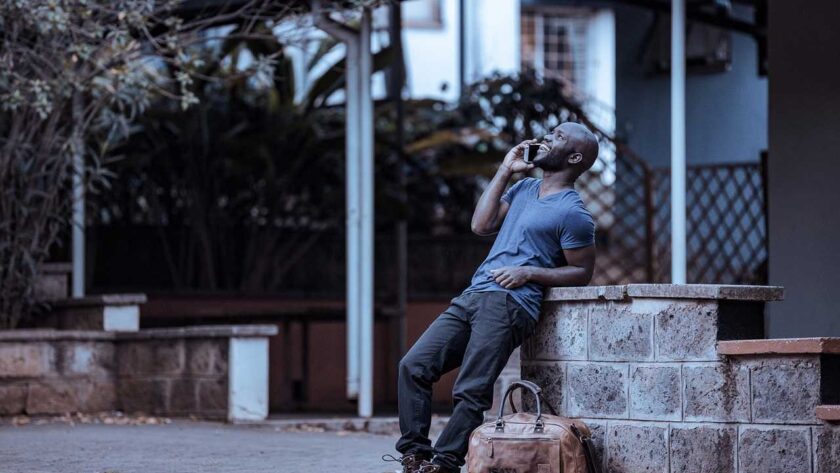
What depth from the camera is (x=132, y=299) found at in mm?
9781

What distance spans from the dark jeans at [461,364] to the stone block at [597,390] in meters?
0.29

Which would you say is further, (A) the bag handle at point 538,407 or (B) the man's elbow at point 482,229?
(B) the man's elbow at point 482,229

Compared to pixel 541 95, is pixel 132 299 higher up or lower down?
lower down

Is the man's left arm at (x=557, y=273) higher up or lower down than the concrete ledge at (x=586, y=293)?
higher up

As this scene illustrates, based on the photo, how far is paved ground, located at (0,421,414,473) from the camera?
6.70 metres

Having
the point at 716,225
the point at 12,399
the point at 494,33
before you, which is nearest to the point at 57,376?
the point at 12,399

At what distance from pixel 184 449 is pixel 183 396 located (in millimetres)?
1960

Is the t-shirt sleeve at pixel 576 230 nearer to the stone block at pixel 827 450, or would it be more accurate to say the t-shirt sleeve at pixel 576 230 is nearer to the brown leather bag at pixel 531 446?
the brown leather bag at pixel 531 446

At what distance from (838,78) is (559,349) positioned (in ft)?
12.0

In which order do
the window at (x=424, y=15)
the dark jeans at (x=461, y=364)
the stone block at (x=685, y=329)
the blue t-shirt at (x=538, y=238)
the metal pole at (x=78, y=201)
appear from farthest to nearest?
the window at (x=424, y=15), the metal pole at (x=78, y=201), the blue t-shirt at (x=538, y=238), the dark jeans at (x=461, y=364), the stone block at (x=685, y=329)

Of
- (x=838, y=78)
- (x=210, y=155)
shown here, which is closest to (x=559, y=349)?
(x=838, y=78)

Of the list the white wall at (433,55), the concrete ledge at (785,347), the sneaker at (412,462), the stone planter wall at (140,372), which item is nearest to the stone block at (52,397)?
the stone planter wall at (140,372)

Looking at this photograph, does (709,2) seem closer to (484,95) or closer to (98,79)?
(484,95)

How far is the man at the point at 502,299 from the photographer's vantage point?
5.71 meters
